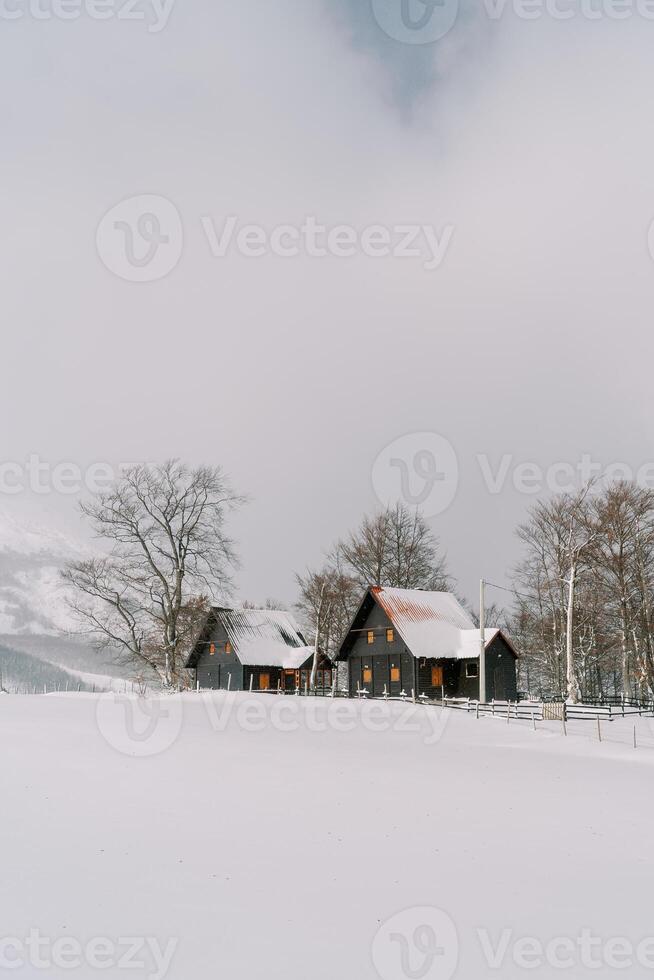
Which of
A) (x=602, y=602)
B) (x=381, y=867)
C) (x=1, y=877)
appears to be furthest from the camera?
(x=602, y=602)

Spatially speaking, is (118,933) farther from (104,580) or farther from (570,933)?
(104,580)

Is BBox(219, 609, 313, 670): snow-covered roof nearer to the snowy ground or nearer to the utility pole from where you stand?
the utility pole

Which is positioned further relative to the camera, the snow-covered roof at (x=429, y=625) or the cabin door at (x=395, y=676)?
the cabin door at (x=395, y=676)

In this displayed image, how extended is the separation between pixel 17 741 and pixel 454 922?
618 inches

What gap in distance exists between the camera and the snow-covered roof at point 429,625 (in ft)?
152

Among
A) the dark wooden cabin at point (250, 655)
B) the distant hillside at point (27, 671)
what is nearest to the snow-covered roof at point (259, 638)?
the dark wooden cabin at point (250, 655)

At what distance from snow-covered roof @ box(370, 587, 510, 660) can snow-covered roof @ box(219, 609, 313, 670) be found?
8789 mm

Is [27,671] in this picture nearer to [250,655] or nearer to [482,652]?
[250,655]

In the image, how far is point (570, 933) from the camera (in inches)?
408

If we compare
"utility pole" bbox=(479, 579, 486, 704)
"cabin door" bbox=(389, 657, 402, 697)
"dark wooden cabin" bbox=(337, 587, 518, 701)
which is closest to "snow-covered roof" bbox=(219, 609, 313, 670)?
"dark wooden cabin" bbox=(337, 587, 518, 701)

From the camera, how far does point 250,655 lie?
2120 inches

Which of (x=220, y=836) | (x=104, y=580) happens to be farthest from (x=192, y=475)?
(x=220, y=836)

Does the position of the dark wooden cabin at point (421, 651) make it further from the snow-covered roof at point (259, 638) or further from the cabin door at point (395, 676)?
the snow-covered roof at point (259, 638)

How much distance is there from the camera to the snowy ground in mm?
9688
